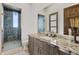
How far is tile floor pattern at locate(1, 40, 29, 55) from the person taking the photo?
75.5 inches

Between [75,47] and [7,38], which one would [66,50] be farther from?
[7,38]

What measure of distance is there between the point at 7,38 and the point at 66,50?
0.93 metres

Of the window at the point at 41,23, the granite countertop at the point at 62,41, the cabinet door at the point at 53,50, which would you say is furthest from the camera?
the window at the point at 41,23

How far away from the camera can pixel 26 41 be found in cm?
200

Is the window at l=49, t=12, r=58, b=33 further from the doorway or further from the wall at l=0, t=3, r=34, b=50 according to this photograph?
the doorway

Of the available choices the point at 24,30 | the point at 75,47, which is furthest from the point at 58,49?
the point at 24,30

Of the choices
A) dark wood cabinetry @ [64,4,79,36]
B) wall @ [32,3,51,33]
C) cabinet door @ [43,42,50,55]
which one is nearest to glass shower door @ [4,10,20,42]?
wall @ [32,3,51,33]

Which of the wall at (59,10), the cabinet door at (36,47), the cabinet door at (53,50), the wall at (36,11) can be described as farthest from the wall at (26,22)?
the cabinet door at (53,50)

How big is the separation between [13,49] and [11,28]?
0.34 metres

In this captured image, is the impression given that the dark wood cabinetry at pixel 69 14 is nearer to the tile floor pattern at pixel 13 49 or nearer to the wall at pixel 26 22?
the wall at pixel 26 22

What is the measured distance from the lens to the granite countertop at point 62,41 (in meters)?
1.59

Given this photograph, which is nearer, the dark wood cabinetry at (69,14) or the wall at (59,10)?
the dark wood cabinetry at (69,14)

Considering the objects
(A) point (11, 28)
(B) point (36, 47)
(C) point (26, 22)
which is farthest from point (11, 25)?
(B) point (36, 47)

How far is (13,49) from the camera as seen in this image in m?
1.95
